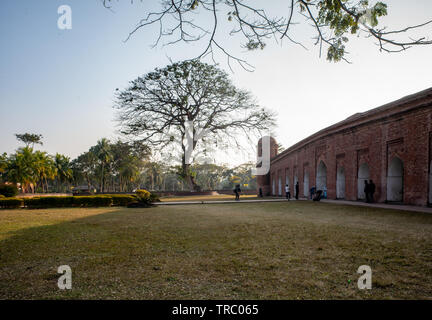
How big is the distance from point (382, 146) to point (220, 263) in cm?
1204

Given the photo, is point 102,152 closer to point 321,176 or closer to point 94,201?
point 94,201

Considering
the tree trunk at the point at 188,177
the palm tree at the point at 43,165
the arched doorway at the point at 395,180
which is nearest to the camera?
the arched doorway at the point at 395,180

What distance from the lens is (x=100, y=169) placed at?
48.8 meters

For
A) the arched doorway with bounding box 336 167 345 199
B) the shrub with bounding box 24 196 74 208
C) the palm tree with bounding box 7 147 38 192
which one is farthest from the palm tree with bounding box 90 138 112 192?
the arched doorway with bounding box 336 167 345 199

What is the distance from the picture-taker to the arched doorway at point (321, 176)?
60.0 ft

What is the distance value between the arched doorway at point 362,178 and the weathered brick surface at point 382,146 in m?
0.16

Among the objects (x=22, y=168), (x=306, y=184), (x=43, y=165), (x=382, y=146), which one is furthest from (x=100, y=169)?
(x=382, y=146)

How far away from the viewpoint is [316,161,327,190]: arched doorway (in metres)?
18.3

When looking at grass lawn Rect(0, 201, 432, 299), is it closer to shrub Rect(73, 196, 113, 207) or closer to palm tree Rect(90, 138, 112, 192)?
shrub Rect(73, 196, 113, 207)

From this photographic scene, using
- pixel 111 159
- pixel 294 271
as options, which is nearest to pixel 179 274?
pixel 294 271

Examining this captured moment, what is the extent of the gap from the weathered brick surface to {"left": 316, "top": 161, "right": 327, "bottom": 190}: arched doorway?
32 centimetres

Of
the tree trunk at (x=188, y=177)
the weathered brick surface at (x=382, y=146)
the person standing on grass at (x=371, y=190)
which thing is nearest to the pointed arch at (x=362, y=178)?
A: the weathered brick surface at (x=382, y=146)

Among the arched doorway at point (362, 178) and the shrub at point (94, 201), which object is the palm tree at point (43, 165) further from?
the arched doorway at point (362, 178)
